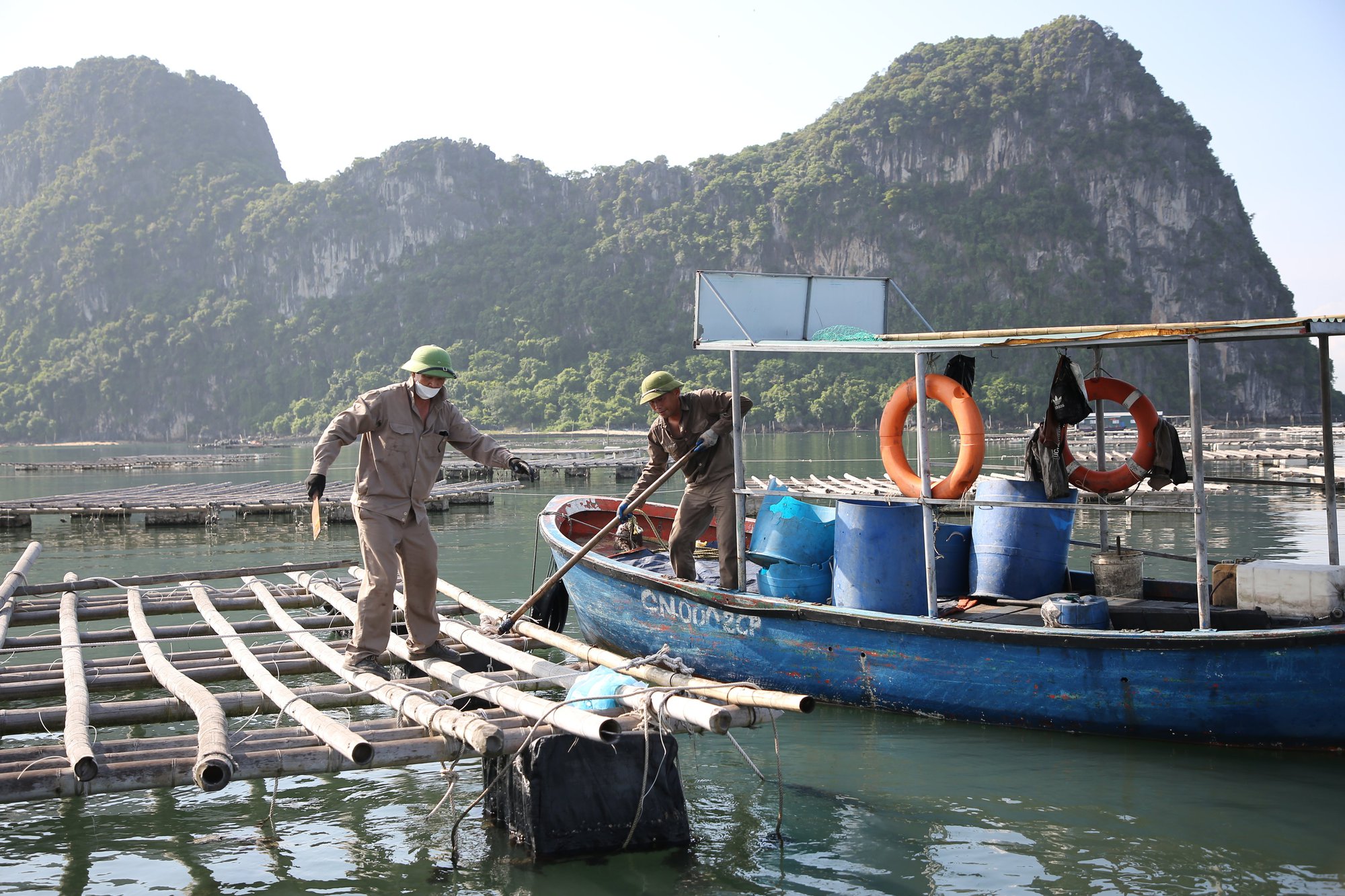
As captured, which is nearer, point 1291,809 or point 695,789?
point 1291,809

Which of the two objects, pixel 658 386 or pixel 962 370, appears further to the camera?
pixel 962 370

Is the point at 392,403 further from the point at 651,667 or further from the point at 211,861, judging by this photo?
the point at 211,861

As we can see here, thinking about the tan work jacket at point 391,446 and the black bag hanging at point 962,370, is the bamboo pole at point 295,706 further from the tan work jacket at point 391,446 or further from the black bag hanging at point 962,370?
the black bag hanging at point 962,370

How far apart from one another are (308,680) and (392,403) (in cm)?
404

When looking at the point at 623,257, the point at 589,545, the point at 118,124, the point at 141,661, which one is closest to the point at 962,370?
the point at 589,545

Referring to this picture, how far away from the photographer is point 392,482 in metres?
5.88

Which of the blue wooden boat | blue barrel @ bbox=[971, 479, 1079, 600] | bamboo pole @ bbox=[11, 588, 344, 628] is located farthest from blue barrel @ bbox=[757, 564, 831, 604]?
bamboo pole @ bbox=[11, 588, 344, 628]

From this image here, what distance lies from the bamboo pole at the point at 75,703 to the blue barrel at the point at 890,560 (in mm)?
4535

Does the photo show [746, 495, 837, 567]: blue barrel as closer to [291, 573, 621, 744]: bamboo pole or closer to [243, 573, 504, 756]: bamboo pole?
[291, 573, 621, 744]: bamboo pole

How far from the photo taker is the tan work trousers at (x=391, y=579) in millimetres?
5840

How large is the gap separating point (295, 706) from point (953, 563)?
4737 mm

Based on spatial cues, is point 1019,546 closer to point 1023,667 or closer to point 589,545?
point 1023,667

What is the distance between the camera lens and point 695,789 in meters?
6.04

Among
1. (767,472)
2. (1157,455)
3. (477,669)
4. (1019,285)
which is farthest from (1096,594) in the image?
(1019,285)
